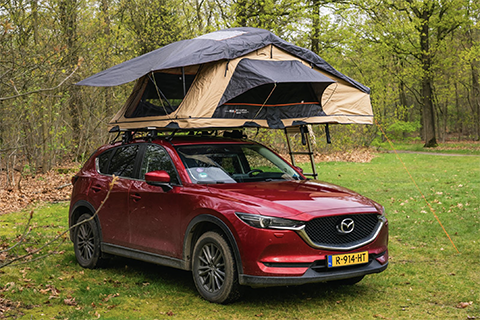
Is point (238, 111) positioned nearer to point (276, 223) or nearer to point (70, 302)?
point (276, 223)

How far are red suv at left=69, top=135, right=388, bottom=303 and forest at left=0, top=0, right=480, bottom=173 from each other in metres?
1.51

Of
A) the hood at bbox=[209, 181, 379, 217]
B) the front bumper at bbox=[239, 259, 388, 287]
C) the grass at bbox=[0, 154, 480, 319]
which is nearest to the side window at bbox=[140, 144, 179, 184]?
the hood at bbox=[209, 181, 379, 217]

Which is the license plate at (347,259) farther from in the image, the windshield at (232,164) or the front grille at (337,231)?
the windshield at (232,164)

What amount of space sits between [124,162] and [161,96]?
150 centimetres

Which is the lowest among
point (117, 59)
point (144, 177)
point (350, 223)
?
point (350, 223)

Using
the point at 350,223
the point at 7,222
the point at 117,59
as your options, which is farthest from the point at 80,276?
the point at 117,59

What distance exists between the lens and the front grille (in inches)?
214

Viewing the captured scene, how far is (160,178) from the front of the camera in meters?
6.32

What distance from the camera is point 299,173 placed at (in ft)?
24.0

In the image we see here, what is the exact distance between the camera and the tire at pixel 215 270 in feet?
18.1

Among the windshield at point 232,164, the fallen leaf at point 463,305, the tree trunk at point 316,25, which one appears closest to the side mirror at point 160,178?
the windshield at point 232,164

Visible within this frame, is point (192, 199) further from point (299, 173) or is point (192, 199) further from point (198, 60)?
point (198, 60)

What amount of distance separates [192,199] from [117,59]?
16.2 m

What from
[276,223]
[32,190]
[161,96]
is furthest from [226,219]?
[32,190]
